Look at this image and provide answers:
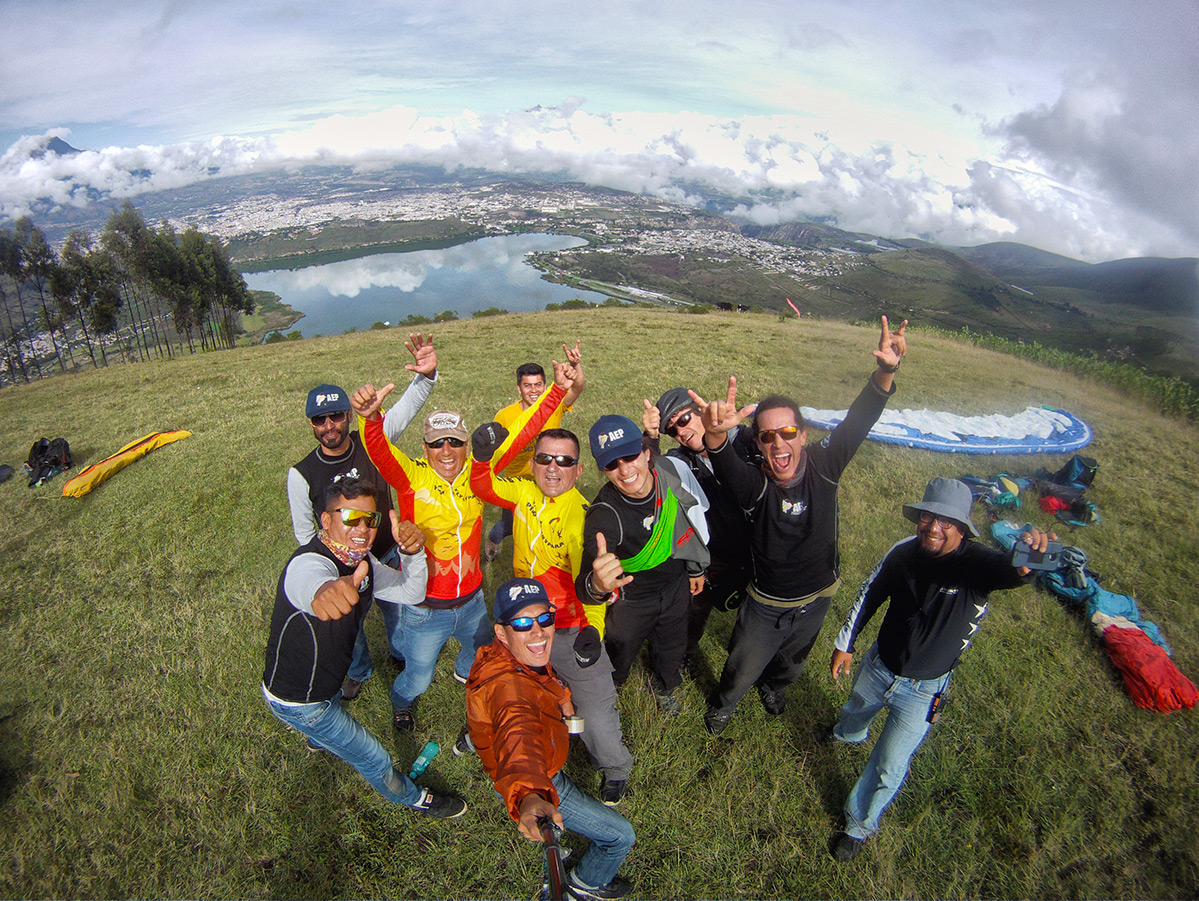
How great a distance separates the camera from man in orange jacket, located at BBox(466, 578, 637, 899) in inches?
97.0

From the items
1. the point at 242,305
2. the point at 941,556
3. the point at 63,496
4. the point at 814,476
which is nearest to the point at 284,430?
the point at 63,496

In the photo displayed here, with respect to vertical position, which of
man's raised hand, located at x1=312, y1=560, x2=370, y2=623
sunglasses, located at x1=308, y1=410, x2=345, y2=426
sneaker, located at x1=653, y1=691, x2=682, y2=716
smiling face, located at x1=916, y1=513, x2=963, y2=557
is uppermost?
smiling face, located at x1=916, y1=513, x2=963, y2=557

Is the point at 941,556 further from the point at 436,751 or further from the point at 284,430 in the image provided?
the point at 284,430

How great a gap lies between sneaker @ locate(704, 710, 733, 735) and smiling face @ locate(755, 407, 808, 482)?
2.40m

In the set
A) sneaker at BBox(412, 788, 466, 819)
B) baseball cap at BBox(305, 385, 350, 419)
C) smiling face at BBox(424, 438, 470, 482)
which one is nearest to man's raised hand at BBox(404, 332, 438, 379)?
baseball cap at BBox(305, 385, 350, 419)

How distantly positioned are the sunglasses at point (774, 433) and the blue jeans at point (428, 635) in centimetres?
296

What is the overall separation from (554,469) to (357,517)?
1411 millimetres

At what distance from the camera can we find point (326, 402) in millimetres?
4742

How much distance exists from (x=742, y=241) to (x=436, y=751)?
174 metres

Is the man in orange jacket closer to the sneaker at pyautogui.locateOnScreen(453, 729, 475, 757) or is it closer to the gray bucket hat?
the sneaker at pyautogui.locateOnScreen(453, 729, 475, 757)

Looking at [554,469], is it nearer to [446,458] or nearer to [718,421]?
[446,458]

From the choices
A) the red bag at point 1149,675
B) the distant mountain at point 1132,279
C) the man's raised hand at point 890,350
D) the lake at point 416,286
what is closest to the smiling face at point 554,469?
the man's raised hand at point 890,350

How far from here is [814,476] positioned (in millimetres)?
3943

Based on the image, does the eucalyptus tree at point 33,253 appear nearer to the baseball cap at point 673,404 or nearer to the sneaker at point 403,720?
the sneaker at point 403,720
